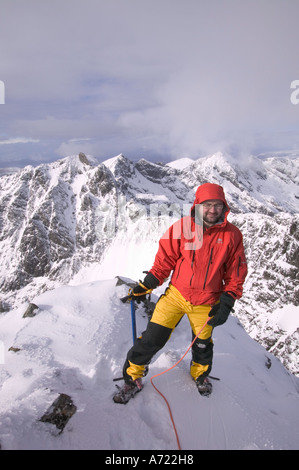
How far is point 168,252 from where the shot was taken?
5180mm

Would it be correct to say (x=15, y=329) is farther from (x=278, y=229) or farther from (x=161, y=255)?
(x=278, y=229)

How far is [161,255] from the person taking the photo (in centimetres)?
520

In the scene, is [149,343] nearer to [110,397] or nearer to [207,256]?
[110,397]

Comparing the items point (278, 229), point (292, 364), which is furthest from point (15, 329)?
point (278, 229)

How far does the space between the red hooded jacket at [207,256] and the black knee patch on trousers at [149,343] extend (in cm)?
88

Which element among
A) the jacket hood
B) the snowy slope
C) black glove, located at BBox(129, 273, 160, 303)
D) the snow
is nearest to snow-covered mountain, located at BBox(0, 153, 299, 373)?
the snow

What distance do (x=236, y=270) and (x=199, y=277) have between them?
0.79m

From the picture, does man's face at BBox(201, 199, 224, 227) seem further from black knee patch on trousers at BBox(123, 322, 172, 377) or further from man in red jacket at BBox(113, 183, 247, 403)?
black knee patch on trousers at BBox(123, 322, 172, 377)

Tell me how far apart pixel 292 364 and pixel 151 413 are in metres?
69.8

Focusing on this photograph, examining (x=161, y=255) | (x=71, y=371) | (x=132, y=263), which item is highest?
(x=161, y=255)

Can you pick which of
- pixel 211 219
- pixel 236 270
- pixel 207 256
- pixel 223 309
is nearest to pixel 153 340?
pixel 223 309

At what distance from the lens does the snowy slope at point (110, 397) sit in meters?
3.88

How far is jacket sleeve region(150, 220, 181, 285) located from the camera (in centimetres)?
511

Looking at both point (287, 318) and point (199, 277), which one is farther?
point (287, 318)
